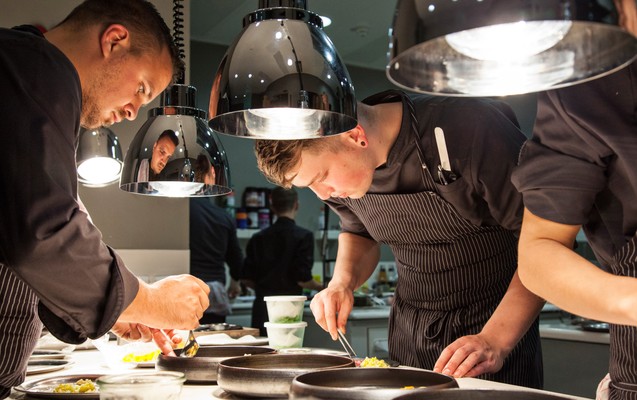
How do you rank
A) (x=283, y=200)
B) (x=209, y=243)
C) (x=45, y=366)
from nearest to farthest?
(x=45, y=366) < (x=209, y=243) < (x=283, y=200)

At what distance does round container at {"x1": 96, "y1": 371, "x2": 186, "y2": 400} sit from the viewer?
106cm

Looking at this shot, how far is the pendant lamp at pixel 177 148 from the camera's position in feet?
6.42

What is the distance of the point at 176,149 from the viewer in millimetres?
1966

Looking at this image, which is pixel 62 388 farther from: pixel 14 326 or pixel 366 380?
pixel 366 380

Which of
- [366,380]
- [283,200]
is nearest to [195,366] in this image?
[366,380]

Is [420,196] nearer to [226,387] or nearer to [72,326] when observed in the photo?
[226,387]

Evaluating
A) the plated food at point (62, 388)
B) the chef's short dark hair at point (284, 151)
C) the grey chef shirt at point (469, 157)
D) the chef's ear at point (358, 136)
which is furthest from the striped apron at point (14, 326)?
the grey chef shirt at point (469, 157)

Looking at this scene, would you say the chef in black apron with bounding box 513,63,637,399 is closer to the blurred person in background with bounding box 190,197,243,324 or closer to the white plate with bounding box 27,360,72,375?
the white plate with bounding box 27,360,72,375

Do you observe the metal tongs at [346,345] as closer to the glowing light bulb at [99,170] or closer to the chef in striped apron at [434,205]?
the chef in striped apron at [434,205]

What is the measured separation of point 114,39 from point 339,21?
4566 millimetres

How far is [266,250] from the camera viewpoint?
5.45m

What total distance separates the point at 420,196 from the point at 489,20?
1380mm

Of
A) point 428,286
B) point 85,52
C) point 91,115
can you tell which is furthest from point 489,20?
point 428,286

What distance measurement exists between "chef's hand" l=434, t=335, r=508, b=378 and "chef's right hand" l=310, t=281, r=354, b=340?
20.5 inches
